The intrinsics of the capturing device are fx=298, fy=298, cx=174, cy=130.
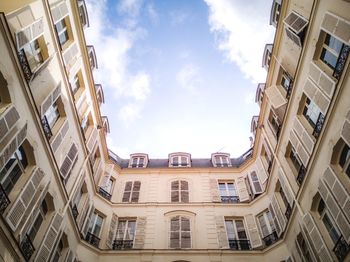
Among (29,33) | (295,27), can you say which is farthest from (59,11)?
(295,27)

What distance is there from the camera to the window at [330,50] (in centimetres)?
889

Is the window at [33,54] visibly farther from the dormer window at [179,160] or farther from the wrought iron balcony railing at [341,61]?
the dormer window at [179,160]

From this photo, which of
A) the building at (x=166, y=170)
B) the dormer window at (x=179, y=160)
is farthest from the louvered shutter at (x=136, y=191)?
the dormer window at (x=179, y=160)

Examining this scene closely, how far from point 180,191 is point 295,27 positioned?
9.97 meters

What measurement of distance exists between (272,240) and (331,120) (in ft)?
→ 21.2

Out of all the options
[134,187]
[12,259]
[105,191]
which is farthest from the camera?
[134,187]

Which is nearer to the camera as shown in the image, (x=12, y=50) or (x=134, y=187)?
(x=12, y=50)

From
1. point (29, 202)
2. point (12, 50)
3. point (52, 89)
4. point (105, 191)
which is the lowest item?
point (29, 202)

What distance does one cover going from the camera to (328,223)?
9.04m

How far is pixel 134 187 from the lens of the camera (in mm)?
16922

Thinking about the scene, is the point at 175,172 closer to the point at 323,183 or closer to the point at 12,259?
the point at 323,183

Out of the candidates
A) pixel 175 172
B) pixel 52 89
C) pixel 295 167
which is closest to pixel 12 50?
pixel 52 89

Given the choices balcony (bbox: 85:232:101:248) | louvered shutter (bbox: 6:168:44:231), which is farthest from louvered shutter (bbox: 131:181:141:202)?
louvered shutter (bbox: 6:168:44:231)

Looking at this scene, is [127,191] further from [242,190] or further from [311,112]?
[311,112]
